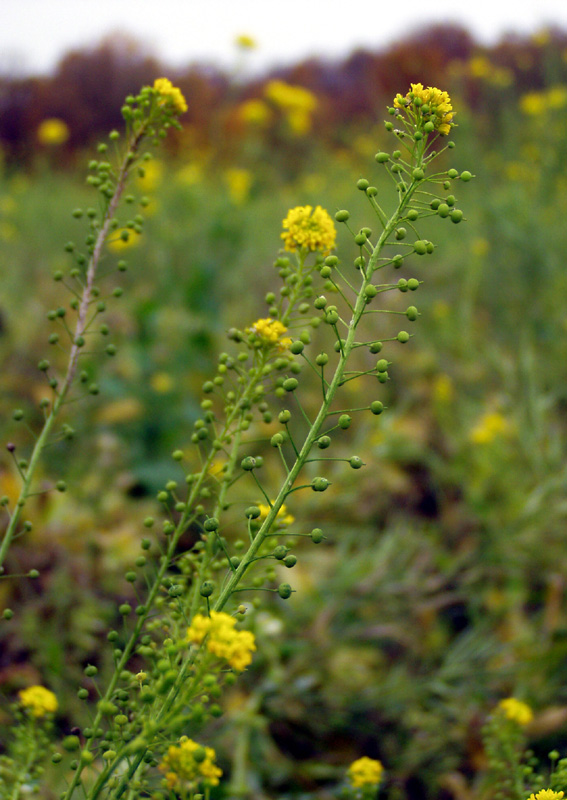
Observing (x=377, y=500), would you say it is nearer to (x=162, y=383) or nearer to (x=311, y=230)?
(x=162, y=383)

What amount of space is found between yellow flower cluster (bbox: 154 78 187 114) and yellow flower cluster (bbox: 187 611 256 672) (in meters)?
0.68

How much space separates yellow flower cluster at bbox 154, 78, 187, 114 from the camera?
93 centimetres

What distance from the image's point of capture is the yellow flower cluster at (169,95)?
0.93 metres

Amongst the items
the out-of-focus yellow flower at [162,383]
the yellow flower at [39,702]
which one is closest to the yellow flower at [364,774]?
the yellow flower at [39,702]

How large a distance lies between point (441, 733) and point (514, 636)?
48cm

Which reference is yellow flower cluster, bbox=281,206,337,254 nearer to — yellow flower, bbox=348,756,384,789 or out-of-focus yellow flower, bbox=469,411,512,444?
yellow flower, bbox=348,756,384,789

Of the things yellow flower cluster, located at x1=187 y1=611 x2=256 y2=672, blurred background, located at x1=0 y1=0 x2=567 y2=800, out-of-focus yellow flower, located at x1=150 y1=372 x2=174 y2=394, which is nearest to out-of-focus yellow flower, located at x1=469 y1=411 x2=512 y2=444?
blurred background, located at x1=0 y1=0 x2=567 y2=800

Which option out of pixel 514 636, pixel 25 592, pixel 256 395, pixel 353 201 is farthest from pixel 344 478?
pixel 353 201

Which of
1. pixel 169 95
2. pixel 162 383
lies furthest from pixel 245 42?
pixel 169 95

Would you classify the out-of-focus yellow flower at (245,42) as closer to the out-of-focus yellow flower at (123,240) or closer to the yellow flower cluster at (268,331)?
the out-of-focus yellow flower at (123,240)

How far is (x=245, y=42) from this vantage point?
4.48 m

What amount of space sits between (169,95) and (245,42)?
4.02 meters

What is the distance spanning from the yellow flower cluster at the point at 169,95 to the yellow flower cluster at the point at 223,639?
2.23 feet

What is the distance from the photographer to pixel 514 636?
2.26 meters
